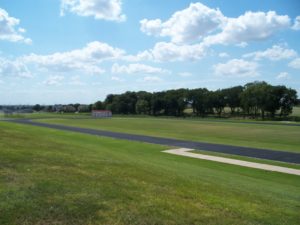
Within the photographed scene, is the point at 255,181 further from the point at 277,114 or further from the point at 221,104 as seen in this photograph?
the point at 221,104

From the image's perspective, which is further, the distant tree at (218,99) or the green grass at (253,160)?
the distant tree at (218,99)

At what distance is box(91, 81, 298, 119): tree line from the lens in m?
83.4

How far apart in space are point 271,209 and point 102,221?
4645 millimetres

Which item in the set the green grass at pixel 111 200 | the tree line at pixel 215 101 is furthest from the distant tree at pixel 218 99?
the green grass at pixel 111 200

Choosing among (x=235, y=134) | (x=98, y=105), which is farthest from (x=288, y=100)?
(x=98, y=105)

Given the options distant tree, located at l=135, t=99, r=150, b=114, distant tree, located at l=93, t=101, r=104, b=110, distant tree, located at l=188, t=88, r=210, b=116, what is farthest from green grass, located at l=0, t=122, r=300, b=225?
distant tree, located at l=93, t=101, r=104, b=110

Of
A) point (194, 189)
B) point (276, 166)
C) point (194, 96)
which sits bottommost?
point (276, 166)

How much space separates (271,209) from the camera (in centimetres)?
738

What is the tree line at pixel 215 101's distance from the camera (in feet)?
274

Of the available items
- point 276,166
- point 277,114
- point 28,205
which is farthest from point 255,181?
point 277,114

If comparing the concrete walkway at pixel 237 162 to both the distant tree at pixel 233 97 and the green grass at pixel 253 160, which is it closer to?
the green grass at pixel 253 160

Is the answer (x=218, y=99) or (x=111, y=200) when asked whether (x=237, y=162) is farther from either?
(x=218, y=99)

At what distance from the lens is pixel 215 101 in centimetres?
10662

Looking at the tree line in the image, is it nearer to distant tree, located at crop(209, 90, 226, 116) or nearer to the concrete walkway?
distant tree, located at crop(209, 90, 226, 116)
